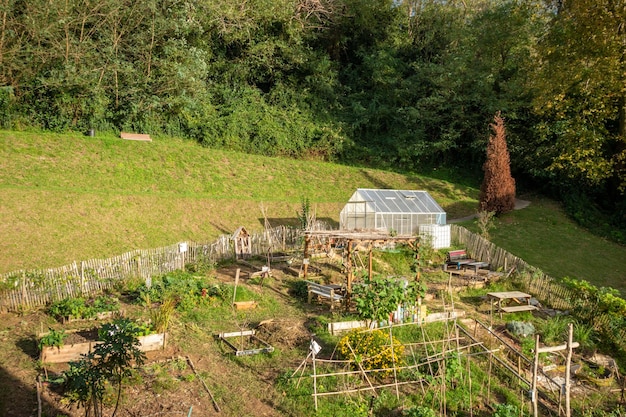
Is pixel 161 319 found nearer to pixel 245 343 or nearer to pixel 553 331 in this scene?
pixel 245 343

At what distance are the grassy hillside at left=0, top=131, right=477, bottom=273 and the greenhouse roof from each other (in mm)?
2688

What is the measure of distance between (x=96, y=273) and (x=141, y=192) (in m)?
8.98

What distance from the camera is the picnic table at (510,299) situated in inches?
569

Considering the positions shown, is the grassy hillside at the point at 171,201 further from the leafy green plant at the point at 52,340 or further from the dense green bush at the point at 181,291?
the leafy green plant at the point at 52,340

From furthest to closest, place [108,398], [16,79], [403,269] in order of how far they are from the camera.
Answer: [16,79], [403,269], [108,398]

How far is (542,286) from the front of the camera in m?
15.8

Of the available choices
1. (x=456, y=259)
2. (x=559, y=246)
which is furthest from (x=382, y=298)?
(x=559, y=246)

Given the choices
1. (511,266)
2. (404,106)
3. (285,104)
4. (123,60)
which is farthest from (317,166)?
(511,266)

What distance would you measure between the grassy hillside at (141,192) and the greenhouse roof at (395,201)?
8.82 feet

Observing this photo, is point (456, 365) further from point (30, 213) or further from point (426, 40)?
point (426, 40)

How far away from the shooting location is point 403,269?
741 inches

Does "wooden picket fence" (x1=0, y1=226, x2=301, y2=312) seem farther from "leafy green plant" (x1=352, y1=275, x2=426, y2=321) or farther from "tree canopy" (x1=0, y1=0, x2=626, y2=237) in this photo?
"tree canopy" (x1=0, y1=0, x2=626, y2=237)

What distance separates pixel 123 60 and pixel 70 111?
4787 millimetres

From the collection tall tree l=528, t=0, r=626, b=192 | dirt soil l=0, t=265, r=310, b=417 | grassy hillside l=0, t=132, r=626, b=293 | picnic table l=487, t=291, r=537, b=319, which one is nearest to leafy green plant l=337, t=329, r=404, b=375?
dirt soil l=0, t=265, r=310, b=417
